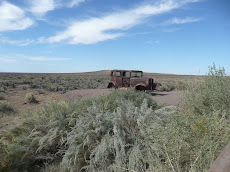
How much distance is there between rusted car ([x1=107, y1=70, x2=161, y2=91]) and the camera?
1524 centimetres

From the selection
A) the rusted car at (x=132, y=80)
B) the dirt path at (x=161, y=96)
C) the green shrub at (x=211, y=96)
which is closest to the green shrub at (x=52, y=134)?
the green shrub at (x=211, y=96)

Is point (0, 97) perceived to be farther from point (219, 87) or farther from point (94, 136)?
point (219, 87)

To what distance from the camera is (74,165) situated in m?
3.84

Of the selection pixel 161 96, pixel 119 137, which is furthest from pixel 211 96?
A: pixel 161 96

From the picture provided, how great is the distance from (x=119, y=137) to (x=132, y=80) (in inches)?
470

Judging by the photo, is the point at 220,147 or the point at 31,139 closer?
→ the point at 220,147

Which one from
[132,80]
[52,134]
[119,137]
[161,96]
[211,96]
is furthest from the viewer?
[132,80]

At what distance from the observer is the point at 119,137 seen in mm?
3977

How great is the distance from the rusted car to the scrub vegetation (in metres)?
9.25

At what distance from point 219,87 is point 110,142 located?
10.8ft

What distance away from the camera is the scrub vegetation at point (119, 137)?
299cm

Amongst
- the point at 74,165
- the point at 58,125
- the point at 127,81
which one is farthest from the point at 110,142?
the point at 127,81

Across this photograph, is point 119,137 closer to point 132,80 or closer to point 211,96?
point 211,96

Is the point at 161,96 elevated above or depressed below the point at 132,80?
below
